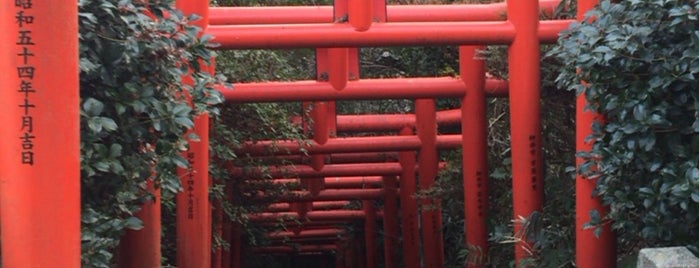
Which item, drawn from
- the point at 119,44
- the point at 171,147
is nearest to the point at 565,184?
the point at 171,147

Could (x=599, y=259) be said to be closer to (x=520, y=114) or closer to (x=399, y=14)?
(x=520, y=114)

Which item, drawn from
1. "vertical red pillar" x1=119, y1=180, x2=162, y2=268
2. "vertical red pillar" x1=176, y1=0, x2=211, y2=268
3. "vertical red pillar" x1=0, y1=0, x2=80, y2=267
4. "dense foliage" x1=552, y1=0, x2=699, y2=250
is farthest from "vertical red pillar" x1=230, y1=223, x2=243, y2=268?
"vertical red pillar" x1=0, y1=0, x2=80, y2=267

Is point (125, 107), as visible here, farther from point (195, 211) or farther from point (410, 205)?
point (410, 205)

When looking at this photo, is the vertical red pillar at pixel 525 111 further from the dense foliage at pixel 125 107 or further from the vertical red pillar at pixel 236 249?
the vertical red pillar at pixel 236 249

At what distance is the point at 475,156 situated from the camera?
38.0 feet

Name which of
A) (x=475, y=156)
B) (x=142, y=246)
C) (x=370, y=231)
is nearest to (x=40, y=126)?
(x=142, y=246)

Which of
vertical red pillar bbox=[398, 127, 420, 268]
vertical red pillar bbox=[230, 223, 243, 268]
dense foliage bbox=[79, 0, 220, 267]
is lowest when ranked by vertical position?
vertical red pillar bbox=[230, 223, 243, 268]

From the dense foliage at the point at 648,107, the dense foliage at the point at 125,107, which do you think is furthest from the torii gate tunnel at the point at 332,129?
the dense foliage at the point at 648,107

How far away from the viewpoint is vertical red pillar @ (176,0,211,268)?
9648mm

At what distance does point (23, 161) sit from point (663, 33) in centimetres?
367

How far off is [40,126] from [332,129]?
10.6 meters

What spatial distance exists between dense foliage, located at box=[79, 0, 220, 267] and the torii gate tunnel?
98cm

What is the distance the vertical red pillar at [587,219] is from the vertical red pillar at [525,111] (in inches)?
47.0

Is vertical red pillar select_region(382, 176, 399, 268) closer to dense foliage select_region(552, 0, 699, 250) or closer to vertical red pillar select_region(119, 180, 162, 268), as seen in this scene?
vertical red pillar select_region(119, 180, 162, 268)
